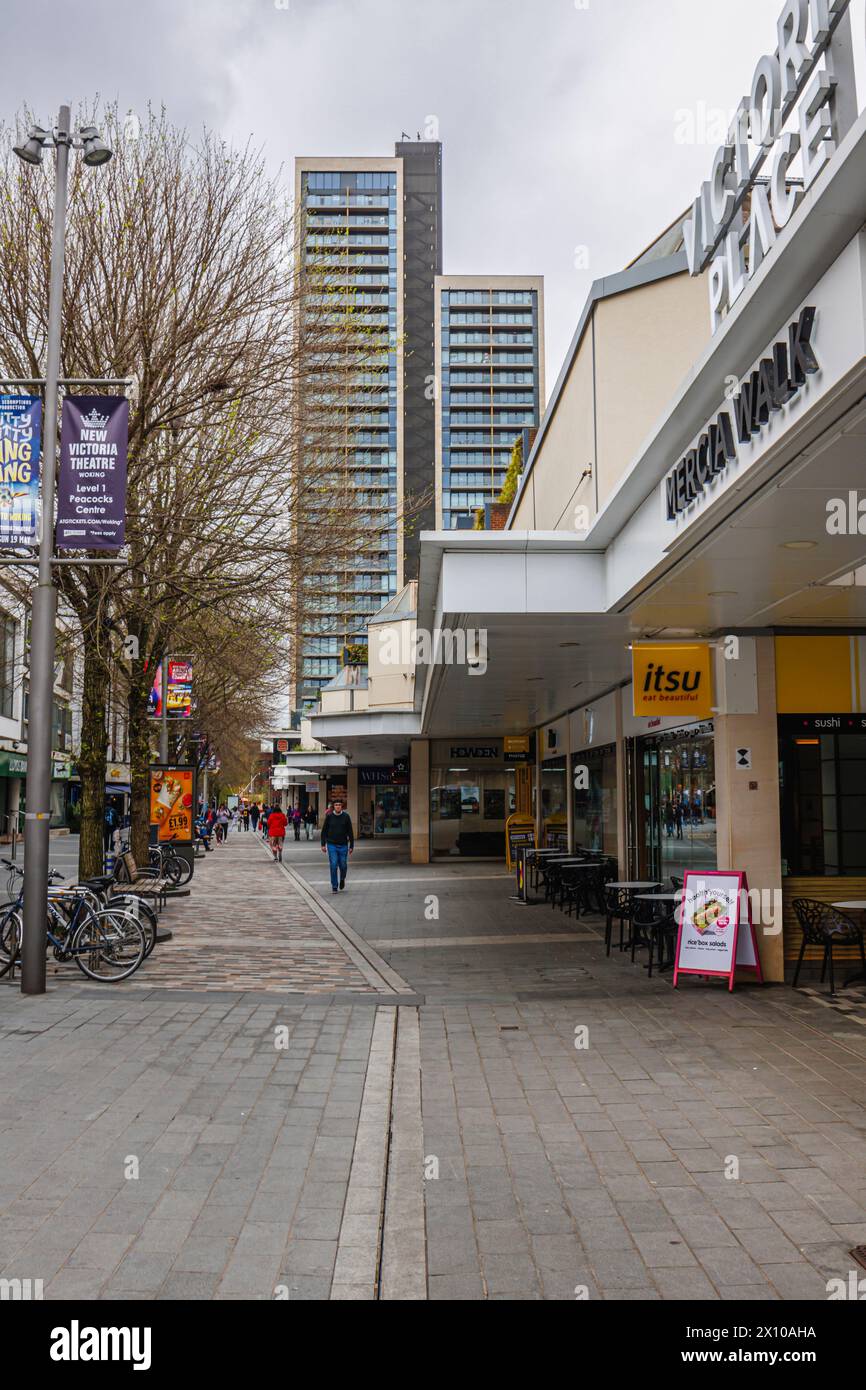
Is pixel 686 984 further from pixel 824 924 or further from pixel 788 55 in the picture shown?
pixel 788 55

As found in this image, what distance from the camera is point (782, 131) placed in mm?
5387

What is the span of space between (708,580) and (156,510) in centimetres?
801

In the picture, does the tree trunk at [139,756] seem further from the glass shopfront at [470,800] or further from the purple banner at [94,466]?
the glass shopfront at [470,800]

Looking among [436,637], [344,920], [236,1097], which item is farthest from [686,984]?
[344,920]

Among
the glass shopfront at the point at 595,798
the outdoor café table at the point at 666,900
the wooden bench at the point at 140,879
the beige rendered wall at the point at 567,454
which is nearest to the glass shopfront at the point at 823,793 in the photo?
the outdoor café table at the point at 666,900

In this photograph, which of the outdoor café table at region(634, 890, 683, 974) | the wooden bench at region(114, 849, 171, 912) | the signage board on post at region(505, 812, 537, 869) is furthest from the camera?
the signage board on post at region(505, 812, 537, 869)

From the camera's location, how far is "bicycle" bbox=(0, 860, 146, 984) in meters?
10.1

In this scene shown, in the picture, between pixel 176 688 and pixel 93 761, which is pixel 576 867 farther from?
pixel 176 688

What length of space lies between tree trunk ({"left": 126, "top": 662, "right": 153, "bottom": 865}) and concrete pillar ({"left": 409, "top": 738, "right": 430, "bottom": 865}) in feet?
41.6

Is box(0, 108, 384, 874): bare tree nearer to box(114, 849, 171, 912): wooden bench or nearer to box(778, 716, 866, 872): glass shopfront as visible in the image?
box(114, 849, 171, 912): wooden bench

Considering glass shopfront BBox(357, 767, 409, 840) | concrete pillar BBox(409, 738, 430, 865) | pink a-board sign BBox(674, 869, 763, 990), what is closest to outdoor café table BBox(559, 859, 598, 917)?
pink a-board sign BBox(674, 869, 763, 990)

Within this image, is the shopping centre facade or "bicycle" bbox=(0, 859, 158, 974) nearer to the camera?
the shopping centre facade

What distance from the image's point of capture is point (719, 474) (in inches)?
224

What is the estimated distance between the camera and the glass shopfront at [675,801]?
11539 millimetres
